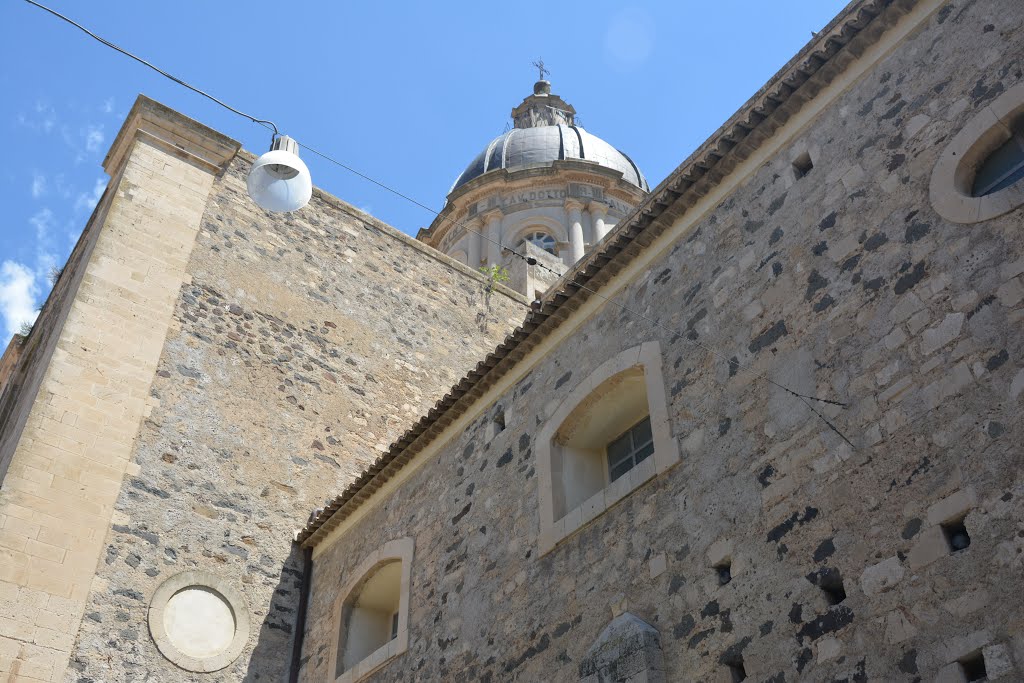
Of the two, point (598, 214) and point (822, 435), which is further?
point (598, 214)

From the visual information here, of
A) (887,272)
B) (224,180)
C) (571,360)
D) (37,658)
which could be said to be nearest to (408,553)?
(571,360)

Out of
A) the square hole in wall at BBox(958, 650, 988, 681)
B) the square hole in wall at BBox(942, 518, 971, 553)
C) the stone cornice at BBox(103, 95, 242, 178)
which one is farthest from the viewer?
the stone cornice at BBox(103, 95, 242, 178)

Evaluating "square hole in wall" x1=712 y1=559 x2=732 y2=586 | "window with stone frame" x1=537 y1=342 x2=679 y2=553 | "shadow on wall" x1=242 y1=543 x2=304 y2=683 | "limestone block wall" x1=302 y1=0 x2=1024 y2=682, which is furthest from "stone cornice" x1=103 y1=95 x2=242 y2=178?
"square hole in wall" x1=712 y1=559 x2=732 y2=586

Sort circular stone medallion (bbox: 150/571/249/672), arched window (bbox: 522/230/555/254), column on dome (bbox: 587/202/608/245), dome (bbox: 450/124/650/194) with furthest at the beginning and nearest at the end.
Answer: dome (bbox: 450/124/650/194), column on dome (bbox: 587/202/608/245), arched window (bbox: 522/230/555/254), circular stone medallion (bbox: 150/571/249/672)

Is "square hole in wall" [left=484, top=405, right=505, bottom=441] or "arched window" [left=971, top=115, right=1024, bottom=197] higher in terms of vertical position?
"square hole in wall" [left=484, top=405, right=505, bottom=441]

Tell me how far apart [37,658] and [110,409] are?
2.74 meters

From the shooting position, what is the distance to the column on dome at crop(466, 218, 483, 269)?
2600 cm

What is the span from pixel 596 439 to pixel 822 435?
285 centimetres

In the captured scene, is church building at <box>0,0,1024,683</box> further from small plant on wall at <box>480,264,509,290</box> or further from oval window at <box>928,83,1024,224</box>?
small plant on wall at <box>480,264,509,290</box>

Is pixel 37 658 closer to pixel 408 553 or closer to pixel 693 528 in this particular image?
pixel 408 553

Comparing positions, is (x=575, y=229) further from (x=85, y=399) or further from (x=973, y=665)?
(x=973, y=665)

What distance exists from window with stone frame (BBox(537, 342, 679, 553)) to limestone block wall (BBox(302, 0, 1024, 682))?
6.8 inches

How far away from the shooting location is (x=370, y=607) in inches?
437

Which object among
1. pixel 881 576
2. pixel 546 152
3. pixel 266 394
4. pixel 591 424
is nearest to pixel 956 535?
pixel 881 576
